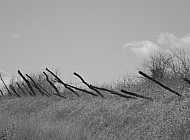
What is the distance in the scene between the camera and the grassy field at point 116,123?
5.85 metres

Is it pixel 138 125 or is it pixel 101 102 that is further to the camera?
pixel 101 102

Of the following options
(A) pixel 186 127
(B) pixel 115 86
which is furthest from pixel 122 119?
(B) pixel 115 86

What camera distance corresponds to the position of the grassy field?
585 centimetres

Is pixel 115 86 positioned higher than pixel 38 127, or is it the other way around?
pixel 115 86

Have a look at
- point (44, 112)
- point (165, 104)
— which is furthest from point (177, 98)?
point (44, 112)

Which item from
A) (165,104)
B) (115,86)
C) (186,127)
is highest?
(115,86)

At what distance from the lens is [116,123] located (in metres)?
7.52

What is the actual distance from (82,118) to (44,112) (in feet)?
9.53

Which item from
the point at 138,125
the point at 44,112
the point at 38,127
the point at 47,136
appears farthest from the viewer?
the point at 44,112

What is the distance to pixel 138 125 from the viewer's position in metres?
6.84

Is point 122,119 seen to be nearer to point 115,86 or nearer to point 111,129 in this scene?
point 111,129

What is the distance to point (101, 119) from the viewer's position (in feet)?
26.6

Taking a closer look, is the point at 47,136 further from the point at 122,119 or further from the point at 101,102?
the point at 101,102

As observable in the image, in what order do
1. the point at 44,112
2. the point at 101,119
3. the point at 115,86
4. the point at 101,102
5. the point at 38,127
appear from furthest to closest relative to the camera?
Result: the point at 115,86
the point at 44,112
the point at 101,102
the point at 101,119
the point at 38,127
